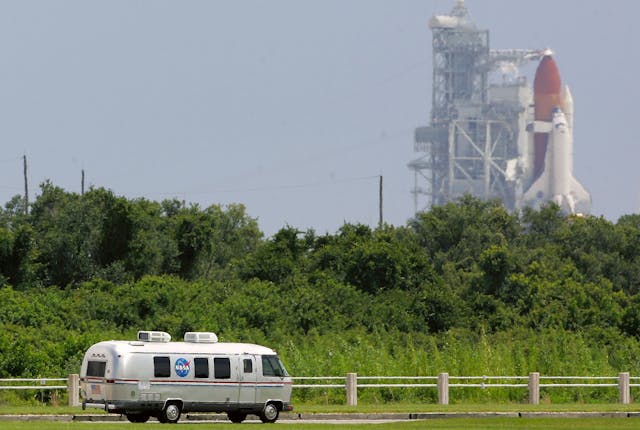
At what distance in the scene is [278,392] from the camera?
39.8 metres

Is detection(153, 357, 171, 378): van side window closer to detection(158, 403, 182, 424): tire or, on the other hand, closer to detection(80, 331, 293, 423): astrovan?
detection(80, 331, 293, 423): astrovan

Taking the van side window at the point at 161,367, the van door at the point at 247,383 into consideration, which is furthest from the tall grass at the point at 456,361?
the van side window at the point at 161,367

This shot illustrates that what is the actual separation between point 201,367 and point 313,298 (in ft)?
111

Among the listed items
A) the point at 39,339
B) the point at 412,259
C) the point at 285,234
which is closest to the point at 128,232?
the point at 285,234

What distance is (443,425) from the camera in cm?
3662

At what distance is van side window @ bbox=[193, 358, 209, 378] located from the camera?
38.7 metres

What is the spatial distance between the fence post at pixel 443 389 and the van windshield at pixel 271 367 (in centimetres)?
769

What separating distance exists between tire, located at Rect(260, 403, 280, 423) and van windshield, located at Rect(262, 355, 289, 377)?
0.80 metres

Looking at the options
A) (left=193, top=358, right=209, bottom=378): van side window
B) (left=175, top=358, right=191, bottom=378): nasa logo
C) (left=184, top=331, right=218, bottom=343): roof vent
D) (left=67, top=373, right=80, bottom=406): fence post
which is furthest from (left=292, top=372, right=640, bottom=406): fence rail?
(left=67, top=373, right=80, bottom=406): fence post

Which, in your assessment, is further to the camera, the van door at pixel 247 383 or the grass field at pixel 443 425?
the van door at pixel 247 383

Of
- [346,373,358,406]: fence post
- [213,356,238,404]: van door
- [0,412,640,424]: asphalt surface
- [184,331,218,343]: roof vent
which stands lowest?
[0,412,640,424]: asphalt surface

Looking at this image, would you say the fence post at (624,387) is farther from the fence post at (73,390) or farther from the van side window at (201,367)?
the fence post at (73,390)

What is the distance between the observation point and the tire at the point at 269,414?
128 feet

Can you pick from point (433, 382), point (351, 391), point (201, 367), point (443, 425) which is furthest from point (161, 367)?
point (433, 382)
